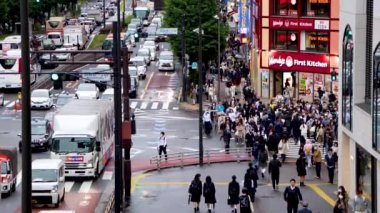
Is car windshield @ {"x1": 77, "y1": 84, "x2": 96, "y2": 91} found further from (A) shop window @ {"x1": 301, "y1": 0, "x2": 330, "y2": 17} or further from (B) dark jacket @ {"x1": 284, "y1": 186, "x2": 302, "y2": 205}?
(B) dark jacket @ {"x1": 284, "y1": 186, "x2": 302, "y2": 205}

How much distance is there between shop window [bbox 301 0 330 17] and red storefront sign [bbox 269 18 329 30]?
0.50 metres

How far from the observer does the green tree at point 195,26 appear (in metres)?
83.8

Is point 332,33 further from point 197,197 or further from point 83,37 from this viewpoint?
point 83,37

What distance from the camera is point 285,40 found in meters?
71.2

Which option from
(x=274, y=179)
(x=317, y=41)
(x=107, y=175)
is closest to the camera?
(x=274, y=179)

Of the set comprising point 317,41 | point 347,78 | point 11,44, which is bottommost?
point 347,78

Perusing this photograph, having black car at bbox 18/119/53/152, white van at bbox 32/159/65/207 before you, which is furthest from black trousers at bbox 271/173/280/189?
black car at bbox 18/119/53/152

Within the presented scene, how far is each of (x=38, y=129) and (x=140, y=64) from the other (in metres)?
40.1

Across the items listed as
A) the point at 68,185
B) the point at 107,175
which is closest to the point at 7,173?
the point at 68,185

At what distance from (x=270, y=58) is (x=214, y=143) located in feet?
61.4

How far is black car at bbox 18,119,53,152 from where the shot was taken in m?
51.8

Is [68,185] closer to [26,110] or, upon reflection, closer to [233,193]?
[233,193]

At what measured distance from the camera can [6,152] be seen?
4119 centimetres

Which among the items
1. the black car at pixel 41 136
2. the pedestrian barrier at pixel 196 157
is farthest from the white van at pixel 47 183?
the black car at pixel 41 136
